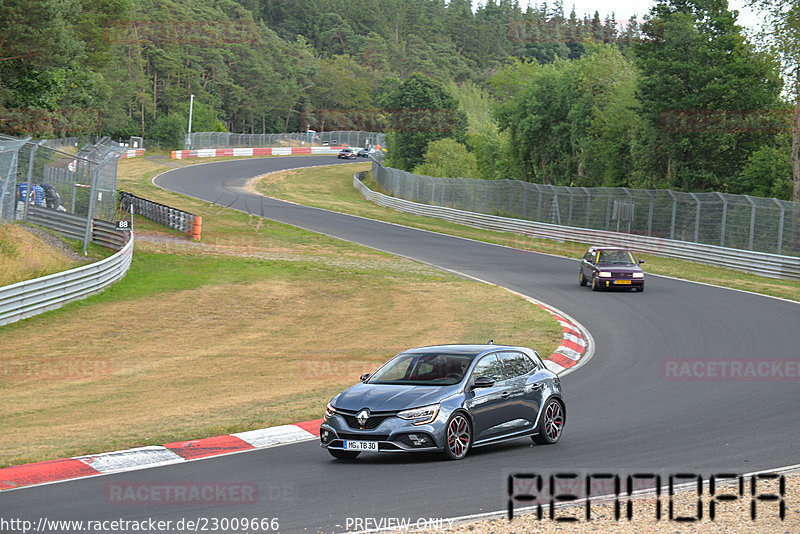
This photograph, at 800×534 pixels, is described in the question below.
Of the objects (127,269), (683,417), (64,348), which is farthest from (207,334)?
(683,417)

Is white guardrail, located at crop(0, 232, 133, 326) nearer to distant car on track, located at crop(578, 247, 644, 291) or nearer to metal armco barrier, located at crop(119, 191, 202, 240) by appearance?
metal armco barrier, located at crop(119, 191, 202, 240)

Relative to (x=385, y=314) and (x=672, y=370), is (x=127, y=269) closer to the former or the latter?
(x=385, y=314)

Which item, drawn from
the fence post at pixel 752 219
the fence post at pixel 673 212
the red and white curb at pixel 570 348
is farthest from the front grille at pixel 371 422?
the fence post at pixel 673 212

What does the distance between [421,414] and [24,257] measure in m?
17.5

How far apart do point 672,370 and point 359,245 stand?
84.4ft

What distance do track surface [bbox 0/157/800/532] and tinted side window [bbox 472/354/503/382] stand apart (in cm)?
93

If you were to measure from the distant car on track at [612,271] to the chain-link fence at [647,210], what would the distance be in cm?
779

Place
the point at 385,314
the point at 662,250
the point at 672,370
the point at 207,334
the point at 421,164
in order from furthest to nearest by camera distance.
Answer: the point at 421,164 < the point at 662,250 < the point at 385,314 < the point at 207,334 < the point at 672,370

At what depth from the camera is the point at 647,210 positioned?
139 feet

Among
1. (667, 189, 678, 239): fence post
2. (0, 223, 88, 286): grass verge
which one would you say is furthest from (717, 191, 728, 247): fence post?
(0, 223, 88, 286): grass verge

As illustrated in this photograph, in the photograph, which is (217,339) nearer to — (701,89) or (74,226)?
(74,226)

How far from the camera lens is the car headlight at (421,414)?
10.1 meters

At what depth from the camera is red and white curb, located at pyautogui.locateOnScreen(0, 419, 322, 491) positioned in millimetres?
9805

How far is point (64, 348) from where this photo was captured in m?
19.7
